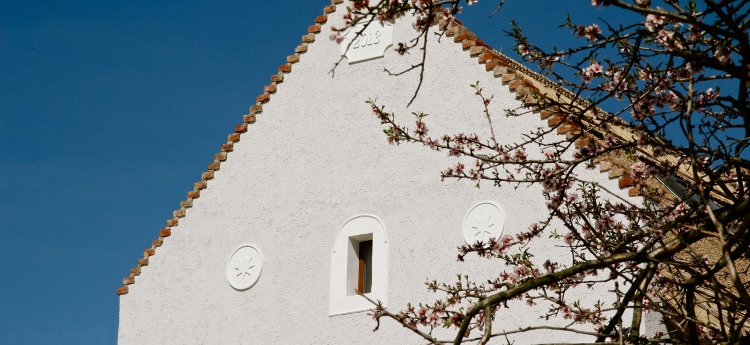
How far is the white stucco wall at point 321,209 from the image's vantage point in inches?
578

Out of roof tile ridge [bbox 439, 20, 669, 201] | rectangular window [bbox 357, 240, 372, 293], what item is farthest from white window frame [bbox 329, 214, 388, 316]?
roof tile ridge [bbox 439, 20, 669, 201]

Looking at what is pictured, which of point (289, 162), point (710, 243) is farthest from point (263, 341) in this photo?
point (710, 243)

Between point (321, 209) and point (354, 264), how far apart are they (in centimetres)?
98

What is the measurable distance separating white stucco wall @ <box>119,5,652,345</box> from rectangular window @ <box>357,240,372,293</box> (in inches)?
17.3

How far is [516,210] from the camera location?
14188mm

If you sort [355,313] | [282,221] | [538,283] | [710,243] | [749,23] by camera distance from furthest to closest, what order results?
[282,221] → [355,313] → [710,243] → [538,283] → [749,23]

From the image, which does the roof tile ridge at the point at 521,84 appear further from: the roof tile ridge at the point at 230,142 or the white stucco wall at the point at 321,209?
the roof tile ridge at the point at 230,142

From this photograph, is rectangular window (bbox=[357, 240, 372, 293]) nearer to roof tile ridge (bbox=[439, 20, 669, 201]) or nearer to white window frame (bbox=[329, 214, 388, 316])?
white window frame (bbox=[329, 214, 388, 316])

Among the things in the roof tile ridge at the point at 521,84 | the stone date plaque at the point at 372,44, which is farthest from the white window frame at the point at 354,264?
the roof tile ridge at the point at 521,84

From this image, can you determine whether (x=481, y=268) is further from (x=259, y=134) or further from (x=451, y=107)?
(x=259, y=134)

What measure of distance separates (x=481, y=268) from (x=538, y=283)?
7004 mm

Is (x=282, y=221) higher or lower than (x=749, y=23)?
higher

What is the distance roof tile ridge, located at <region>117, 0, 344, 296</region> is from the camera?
1714 cm

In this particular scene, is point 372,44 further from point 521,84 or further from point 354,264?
point 354,264
